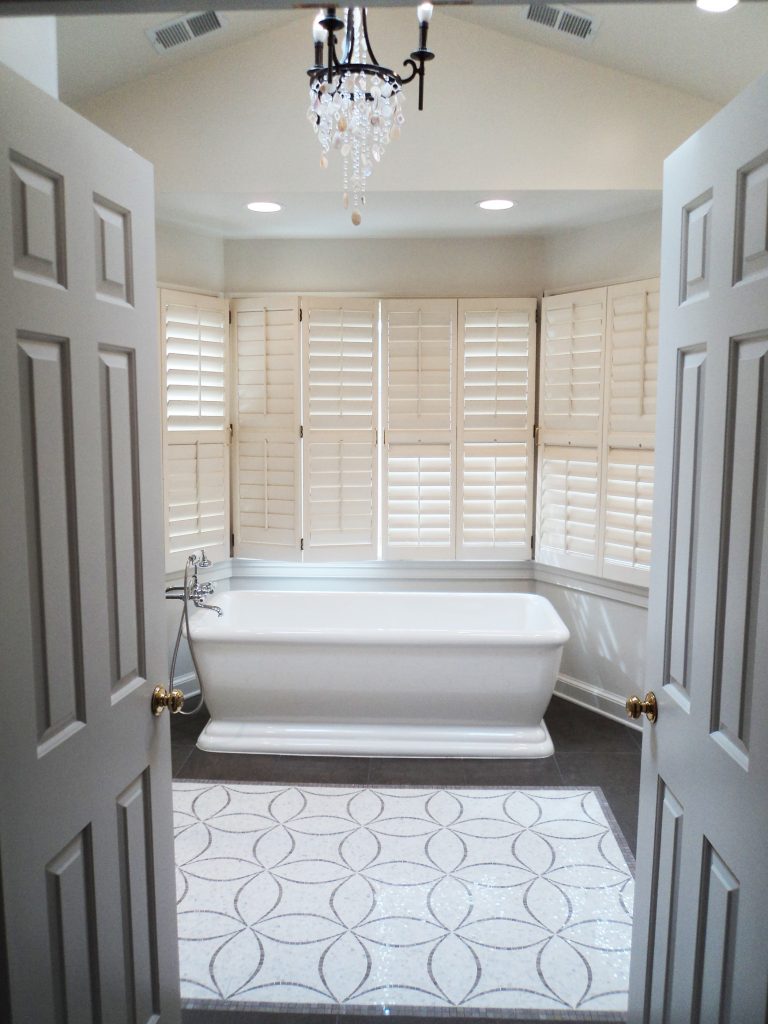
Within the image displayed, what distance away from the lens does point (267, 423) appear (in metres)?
4.54

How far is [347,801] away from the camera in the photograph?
3.30m

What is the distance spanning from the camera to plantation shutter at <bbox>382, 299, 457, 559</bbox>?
448 centimetres

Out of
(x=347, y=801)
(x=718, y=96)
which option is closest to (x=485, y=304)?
(x=718, y=96)

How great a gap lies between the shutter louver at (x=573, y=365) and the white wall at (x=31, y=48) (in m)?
2.95

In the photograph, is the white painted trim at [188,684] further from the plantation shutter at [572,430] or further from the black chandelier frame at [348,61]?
the black chandelier frame at [348,61]

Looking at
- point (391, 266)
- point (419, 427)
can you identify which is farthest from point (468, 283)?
point (419, 427)

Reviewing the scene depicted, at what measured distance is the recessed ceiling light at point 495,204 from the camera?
145 inches

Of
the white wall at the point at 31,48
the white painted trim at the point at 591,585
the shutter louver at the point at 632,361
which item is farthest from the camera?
the white painted trim at the point at 591,585

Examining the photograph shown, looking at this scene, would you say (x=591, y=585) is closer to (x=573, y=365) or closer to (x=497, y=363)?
(x=573, y=365)

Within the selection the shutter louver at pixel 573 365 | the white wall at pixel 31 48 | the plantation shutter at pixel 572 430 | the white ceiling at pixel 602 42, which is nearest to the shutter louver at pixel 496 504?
the plantation shutter at pixel 572 430

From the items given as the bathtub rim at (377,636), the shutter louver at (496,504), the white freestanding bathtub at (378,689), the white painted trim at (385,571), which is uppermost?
the shutter louver at (496,504)

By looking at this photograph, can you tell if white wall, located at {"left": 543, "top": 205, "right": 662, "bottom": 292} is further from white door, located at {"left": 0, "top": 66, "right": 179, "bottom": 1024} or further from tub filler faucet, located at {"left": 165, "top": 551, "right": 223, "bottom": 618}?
white door, located at {"left": 0, "top": 66, "right": 179, "bottom": 1024}

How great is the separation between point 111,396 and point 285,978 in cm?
171

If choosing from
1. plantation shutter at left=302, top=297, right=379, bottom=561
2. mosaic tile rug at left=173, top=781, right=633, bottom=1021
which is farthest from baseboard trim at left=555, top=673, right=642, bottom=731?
plantation shutter at left=302, top=297, right=379, bottom=561
